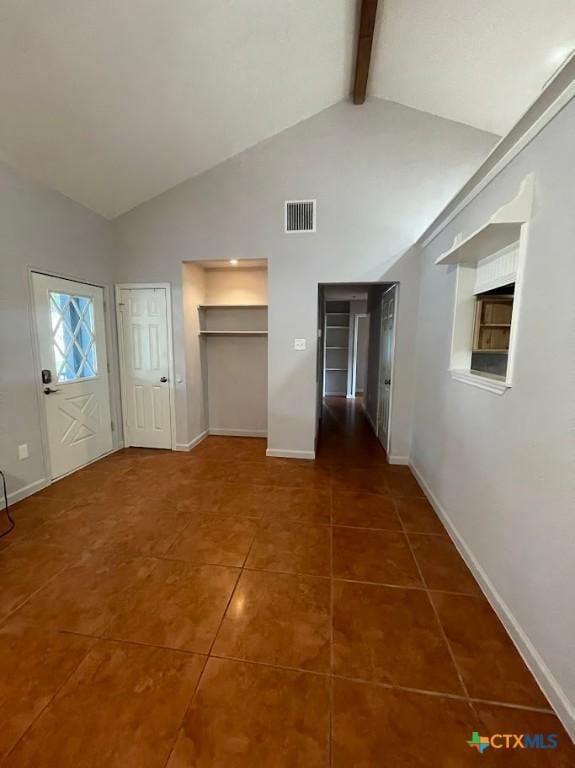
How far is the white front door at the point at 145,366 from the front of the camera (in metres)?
4.20

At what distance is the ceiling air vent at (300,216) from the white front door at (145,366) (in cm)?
175

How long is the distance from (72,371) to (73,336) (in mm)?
386

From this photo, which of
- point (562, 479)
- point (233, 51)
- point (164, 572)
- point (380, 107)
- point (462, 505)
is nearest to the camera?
point (562, 479)

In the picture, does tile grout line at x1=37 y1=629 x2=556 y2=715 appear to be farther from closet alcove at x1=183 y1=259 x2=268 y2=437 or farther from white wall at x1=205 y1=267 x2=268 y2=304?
white wall at x1=205 y1=267 x2=268 y2=304

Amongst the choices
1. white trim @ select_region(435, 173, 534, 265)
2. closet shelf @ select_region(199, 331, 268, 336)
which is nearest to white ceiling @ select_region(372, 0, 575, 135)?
white trim @ select_region(435, 173, 534, 265)

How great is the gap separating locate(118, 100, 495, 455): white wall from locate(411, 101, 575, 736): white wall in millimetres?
1540

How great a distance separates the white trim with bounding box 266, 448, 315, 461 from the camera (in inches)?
162

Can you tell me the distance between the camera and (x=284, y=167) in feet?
12.2

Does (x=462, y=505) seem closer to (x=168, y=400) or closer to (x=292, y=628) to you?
(x=292, y=628)

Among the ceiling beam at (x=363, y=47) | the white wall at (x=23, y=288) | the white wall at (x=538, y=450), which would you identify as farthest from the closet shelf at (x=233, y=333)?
the white wall at (x=538, y=450)

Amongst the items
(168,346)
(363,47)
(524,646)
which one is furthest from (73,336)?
(524,646)

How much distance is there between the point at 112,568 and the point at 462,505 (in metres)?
2.40

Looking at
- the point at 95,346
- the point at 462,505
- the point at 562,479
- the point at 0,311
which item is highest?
the point at 0,311

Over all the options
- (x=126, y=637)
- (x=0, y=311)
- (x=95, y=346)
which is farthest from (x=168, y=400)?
(x=126, y=637)
